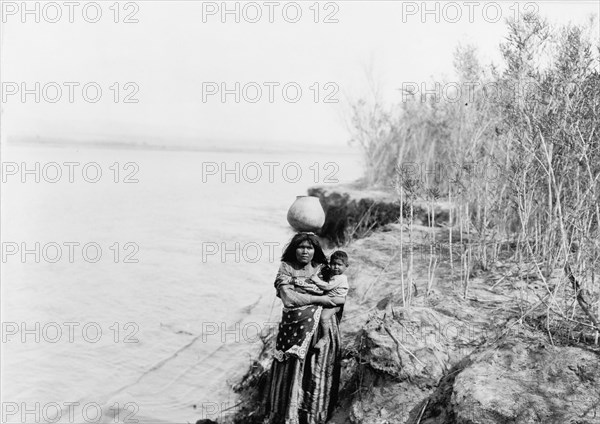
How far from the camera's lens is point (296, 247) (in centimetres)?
389

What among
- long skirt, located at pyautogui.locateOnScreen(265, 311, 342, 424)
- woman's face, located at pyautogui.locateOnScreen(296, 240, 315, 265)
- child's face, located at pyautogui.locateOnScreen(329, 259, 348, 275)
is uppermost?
woman's face, located at pyautogui.locateOnScreen(296, 240, 315, 265)

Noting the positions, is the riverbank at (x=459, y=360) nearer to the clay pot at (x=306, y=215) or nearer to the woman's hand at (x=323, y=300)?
the woman's hand at (x=323, y=300)

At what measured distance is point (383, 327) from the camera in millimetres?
4027

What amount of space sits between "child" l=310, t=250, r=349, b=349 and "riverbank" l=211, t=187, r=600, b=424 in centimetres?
33

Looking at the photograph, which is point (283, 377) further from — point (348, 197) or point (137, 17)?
point (348, 197)

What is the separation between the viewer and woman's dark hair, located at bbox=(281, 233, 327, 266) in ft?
12.7

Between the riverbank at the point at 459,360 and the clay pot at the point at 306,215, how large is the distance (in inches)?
30.0

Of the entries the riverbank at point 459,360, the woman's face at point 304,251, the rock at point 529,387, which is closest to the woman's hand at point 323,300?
the woman's face at point 304,251

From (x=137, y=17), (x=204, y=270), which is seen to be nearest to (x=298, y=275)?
(x=137, y=17)

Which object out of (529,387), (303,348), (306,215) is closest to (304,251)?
(306,215)

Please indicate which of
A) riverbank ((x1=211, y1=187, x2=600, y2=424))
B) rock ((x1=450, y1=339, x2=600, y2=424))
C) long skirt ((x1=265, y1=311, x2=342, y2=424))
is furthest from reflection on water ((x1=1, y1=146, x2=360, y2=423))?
rock ((x1=450, y1=339, x2=600, y2=424))

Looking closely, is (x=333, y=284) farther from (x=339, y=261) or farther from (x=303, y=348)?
(x=303, y=348)

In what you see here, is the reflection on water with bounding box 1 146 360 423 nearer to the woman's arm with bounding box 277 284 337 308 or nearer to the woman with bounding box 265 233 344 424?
the woman with bounding box 265 233 344 424

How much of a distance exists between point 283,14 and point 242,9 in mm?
Answer: 441
